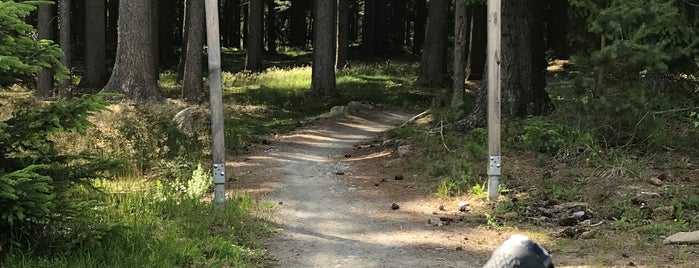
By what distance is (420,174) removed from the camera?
32.6ft

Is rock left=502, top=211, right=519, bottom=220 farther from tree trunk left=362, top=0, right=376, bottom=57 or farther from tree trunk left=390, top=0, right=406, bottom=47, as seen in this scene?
tree trunk left=390, top=0, right=406, bottom=47

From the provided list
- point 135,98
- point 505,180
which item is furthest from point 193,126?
point 505,180

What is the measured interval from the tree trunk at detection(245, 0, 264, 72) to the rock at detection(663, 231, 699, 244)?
77.6 feet

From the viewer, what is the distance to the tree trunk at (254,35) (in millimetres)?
27891

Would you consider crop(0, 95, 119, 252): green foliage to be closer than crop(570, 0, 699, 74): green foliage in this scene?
Yes

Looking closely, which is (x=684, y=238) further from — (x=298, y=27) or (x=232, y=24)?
(x=232, y=24)

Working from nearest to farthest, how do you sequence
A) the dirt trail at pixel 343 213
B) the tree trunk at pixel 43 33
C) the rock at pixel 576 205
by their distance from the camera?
the dirt trail at pixel 343 213 → the rock at pixel 576 205 → the tree trunk at pixel 43 33

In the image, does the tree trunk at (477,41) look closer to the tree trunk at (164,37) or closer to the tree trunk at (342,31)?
the tree trunk at (342,31)

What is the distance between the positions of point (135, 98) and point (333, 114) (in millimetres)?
5315

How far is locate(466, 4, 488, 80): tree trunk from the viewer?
24875mm

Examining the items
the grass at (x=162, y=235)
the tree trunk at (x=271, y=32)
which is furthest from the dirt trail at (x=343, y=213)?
the tree trunk at (x=271, y=32)

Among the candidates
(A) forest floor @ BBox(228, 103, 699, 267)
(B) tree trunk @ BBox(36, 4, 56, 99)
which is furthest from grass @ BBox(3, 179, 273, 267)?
(B) tree trunk @ BBox(36, 4, 56, 99)

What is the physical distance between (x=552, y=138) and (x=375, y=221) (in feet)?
10.5

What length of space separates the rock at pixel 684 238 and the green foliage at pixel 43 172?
5115 mm
